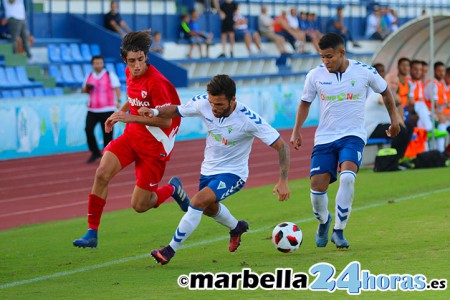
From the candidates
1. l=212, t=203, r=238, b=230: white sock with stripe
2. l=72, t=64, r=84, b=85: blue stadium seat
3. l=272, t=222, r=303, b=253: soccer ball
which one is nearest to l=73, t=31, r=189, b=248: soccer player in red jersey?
l=212, t=203, r=238, b=230: white sock with stripe

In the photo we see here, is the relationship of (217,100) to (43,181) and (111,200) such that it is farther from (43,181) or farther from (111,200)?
(43,181)

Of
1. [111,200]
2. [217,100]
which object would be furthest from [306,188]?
[217,100]

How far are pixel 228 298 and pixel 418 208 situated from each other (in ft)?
19.7

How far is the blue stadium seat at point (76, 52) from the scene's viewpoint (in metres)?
29.5

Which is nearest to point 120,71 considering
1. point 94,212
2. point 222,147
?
point 94,212

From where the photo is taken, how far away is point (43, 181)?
19.6 m

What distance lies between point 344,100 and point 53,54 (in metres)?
19.4

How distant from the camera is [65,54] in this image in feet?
96.5

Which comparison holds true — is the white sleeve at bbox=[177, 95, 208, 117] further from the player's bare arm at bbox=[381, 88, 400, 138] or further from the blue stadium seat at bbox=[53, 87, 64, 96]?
the blue stadium seat at bbox=[53, 87, 64, 96]

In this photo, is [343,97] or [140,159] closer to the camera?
[343,97]

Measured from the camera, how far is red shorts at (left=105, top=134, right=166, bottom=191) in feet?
36.4

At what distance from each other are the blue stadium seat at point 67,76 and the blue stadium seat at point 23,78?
1350 millimetres

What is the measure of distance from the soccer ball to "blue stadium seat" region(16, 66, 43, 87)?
56.1 ft

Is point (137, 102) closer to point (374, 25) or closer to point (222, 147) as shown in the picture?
point (222, 147)
